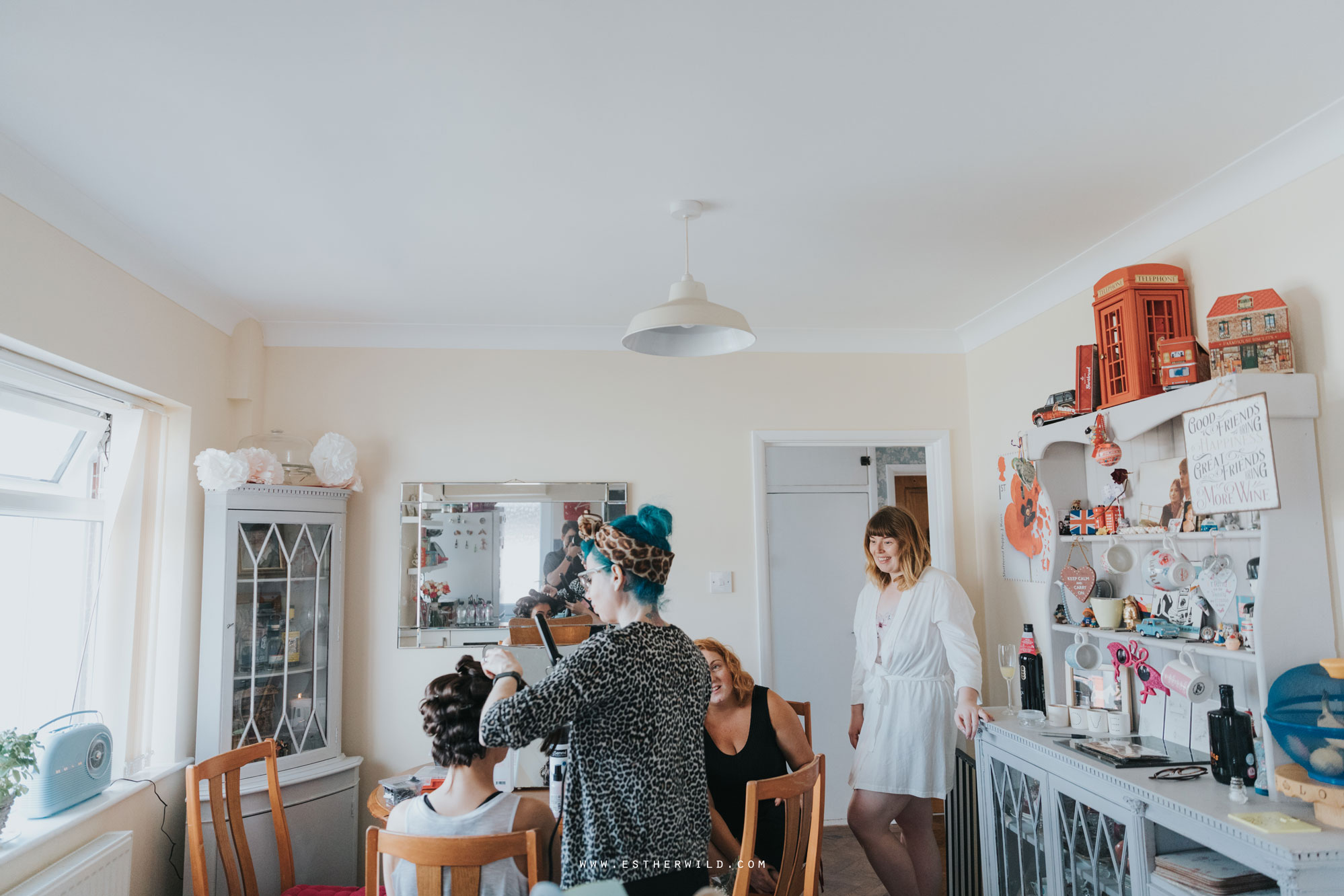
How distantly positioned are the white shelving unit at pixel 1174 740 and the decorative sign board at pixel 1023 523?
7.5 inches

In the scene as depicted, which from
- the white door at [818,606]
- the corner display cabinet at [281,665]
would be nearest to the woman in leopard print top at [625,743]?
the corner display cabinet at [281,665]

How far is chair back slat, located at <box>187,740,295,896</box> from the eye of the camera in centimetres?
244

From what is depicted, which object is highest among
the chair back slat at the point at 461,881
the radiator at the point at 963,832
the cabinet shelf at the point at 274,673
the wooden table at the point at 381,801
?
the cabinet shelf at the point at 274,673

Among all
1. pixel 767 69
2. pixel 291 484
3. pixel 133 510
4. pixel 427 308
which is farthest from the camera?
pixel 427 308

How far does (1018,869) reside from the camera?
8.75ft

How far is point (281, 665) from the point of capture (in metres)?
3.39

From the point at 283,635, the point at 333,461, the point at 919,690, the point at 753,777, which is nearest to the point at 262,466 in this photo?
the point at 333,461

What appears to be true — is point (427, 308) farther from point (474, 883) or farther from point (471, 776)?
point (474, 883)

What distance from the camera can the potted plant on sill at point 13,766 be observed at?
7.10ft

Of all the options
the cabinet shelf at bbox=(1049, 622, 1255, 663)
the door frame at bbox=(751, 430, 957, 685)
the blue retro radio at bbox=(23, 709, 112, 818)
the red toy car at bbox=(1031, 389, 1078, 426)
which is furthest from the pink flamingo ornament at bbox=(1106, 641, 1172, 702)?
the blue retro radio at bbox=(23, 709, 112, 818)

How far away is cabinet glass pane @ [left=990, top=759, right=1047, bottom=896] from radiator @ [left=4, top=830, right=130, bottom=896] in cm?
284

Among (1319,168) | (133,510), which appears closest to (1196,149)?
(1319,168)

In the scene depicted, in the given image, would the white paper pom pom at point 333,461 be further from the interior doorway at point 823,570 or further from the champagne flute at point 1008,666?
the champagne flute at point 1008,666

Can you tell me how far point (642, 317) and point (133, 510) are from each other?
86.9 inches
